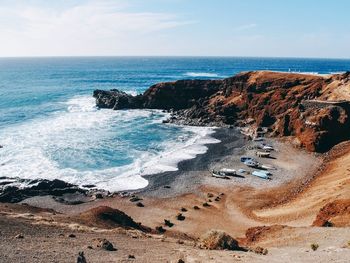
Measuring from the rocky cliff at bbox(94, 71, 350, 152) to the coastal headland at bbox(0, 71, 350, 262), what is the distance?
0.93 ft

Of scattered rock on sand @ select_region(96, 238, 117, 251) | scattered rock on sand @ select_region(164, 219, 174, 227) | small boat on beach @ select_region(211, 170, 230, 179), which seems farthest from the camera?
small boat on beach @ select_region(211, 170, 230, 179)

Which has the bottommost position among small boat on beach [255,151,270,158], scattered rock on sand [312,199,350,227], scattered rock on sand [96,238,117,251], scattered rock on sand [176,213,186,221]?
scattered rock on sand [176,213,186,221]

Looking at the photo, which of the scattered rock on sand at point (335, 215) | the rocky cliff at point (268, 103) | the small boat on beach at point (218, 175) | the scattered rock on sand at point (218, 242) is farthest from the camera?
the rocky cliff at point (268, 103)

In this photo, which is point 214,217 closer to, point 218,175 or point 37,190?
point 218,175

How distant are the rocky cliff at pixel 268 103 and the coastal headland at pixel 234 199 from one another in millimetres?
285

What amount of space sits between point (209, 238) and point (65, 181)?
35.1m

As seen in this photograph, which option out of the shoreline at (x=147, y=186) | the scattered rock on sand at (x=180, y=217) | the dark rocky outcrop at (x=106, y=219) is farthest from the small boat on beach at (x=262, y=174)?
the dark rocky outcrop at (x=106, y=219)

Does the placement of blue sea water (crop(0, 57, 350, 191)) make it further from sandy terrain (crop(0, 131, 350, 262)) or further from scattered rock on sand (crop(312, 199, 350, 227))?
scattered rock on sand (crop(312, 199, 350, 227))

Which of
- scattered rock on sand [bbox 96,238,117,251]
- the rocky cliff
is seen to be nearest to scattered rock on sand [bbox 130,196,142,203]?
scattered rock on sand [bbox 96,238,117,251]

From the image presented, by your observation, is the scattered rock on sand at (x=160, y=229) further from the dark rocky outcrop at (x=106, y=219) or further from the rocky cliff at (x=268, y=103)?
the rocky cliff at (x=268, y=103)

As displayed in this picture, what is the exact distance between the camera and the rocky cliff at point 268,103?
78125mm

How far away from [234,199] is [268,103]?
169 ft

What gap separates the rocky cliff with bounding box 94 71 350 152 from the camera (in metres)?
78.1

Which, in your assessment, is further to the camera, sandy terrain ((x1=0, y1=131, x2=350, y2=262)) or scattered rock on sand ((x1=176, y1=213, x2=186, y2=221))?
scattered rock on sand ((x1=176, y1=213, x2=186, y2=221))
